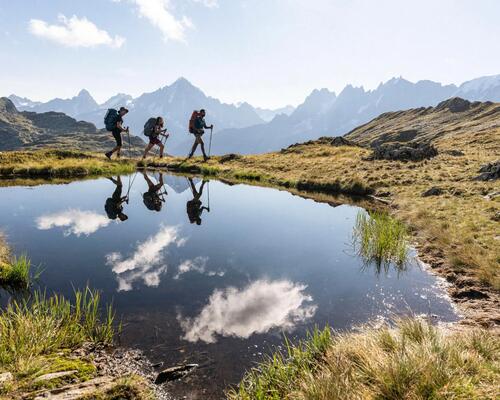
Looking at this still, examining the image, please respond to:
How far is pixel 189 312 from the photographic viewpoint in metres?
9.11

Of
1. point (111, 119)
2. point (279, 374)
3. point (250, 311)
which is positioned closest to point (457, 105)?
point (111, 119)

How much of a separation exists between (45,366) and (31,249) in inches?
342

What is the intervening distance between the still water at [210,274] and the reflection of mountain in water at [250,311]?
0.03 metres

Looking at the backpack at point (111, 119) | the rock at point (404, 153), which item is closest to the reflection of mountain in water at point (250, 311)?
the backpack at point (111, 119)

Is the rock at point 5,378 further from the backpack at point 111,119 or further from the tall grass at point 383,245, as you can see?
the backpack at point 111,119

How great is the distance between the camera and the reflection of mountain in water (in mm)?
8398

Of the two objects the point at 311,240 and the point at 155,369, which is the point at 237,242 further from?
the point at 155,369

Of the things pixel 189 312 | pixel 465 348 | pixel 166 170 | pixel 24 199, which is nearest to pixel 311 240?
pixel 189 312

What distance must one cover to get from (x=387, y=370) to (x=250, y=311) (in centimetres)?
474

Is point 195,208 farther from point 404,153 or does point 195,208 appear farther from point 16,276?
point 404,153

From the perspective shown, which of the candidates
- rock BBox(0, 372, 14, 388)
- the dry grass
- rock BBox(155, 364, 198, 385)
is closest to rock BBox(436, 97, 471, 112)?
the dry grass

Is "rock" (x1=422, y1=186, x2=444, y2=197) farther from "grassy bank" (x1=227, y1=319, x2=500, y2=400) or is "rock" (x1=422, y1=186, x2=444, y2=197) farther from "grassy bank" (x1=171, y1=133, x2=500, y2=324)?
"grassy bank" (x1=227, y1=319, x2=500, y2=400)

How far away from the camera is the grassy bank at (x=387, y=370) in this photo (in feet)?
16.5

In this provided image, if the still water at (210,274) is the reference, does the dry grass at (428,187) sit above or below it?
above
